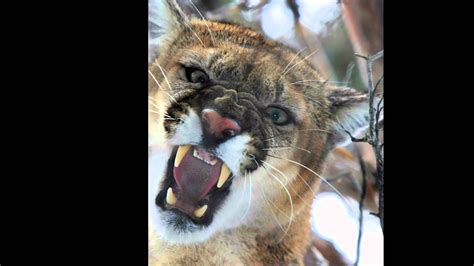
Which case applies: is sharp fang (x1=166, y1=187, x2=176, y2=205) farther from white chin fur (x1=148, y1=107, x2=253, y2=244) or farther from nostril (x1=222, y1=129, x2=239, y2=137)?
nostril (x1=222, y1=129, x2=239, y2=137)

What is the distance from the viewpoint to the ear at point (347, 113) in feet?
7.63

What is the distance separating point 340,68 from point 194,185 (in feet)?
2.41

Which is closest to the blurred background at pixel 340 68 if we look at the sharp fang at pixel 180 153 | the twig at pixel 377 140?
the twig at pixel 377 140

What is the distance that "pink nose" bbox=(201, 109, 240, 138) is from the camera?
2285mm

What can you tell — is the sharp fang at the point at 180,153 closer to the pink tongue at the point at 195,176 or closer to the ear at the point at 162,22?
the pink tongue at the point at 195,176

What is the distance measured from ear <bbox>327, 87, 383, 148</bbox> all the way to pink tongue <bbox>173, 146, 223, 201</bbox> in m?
0.49

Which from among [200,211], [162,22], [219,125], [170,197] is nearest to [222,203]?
[200,211]

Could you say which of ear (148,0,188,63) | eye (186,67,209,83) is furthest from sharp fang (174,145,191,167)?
ear (148,0,188,63)

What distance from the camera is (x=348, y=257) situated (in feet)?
7.67

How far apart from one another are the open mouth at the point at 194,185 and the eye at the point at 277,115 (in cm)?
27

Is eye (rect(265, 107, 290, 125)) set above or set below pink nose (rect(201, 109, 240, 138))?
above
